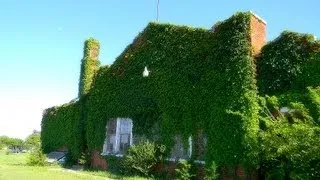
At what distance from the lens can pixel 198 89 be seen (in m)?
17.2

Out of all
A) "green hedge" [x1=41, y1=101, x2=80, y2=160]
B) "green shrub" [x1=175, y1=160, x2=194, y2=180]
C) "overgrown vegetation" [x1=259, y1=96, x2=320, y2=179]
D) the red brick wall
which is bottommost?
"green shrub" [x1=175, y1=160, x2=194, y2=180]

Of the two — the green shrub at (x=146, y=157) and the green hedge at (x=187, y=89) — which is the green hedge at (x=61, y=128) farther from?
the green shrub at (x=146, y=157)

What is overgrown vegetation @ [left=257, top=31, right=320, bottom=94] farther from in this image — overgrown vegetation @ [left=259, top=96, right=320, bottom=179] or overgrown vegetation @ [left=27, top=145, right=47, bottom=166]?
overgrown vegetation @ [left=27, top=145, right=47, bottom=166]

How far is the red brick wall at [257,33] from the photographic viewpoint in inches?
623

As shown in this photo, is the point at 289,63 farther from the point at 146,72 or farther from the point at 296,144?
the point at 146,72

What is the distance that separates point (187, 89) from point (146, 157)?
3.62 metres

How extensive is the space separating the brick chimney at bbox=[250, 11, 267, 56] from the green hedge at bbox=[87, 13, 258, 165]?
0.29 m

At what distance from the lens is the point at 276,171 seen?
13469 mm

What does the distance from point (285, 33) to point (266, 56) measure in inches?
45.2

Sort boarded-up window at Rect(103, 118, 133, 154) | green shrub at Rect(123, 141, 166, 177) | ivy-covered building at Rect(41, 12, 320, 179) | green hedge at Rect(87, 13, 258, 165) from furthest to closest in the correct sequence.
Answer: boarded-up window at Rect(103, 118, 133, 154)
green shrub at Rect(123, 141, 166, 177)
green hedge at Rect(87, 13, 258, 165)
ivy-covered building at Rect(41, 12, 320, 179)

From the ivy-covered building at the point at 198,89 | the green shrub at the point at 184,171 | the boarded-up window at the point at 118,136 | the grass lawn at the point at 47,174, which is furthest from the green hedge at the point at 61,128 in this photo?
the green shrub at the point at 184,171

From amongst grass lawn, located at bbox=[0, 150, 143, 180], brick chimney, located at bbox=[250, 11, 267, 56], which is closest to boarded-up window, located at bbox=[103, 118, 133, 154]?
grass lawn, located at bbox=[0, 150, 143, 180]

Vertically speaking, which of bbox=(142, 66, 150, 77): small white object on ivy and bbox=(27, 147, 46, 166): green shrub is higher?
bbox=(142, 66, 150, 77): small white object on ivy

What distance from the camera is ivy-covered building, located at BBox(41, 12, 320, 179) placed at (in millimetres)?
14742
